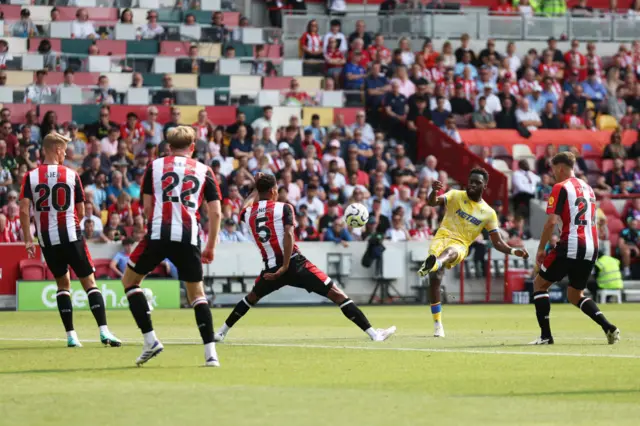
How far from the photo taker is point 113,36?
32.5m

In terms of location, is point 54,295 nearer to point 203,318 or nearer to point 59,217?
point 59,217

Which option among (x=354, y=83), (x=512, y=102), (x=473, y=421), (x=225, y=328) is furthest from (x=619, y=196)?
(x=473, y=421)

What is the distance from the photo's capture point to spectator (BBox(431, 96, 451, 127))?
113 ft

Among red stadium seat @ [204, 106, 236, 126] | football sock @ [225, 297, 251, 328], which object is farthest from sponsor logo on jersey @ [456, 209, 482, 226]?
red stadium seat @ [204, 106, 236, 126]

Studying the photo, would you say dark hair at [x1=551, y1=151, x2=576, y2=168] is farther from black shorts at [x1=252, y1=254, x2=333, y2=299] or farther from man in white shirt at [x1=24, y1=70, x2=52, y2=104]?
man in white shirt at [x1=24, y1=70, x2=52, y2=104]

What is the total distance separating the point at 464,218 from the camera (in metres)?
17.3

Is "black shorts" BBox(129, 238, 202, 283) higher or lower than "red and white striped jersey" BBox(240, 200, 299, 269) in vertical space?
higher

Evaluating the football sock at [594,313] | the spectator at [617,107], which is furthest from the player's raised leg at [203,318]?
the spectator at [617,107]

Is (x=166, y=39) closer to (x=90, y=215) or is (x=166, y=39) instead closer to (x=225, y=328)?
(x=90, y=215)

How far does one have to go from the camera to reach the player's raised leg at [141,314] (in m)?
11.6

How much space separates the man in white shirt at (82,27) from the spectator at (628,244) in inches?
535

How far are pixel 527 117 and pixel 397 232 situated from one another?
25.8ft

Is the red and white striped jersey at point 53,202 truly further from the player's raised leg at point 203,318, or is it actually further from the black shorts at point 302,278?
the player's raised leg at point 203,318

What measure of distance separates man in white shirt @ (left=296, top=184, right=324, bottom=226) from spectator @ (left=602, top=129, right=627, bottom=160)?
9.28 metres
